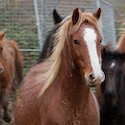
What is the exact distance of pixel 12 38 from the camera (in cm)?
888

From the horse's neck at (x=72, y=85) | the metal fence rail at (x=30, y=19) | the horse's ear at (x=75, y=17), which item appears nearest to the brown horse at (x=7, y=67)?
the metal fence rail at (x=30, y=19)

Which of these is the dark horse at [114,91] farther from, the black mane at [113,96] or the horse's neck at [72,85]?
the horse's neck at [72,85]

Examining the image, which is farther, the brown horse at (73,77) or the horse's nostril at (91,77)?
the brown horse at (73,77)

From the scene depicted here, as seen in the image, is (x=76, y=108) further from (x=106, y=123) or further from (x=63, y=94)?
(x=106, y=123)

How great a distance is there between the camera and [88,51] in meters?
3.08

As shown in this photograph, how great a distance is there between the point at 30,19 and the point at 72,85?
226 inches

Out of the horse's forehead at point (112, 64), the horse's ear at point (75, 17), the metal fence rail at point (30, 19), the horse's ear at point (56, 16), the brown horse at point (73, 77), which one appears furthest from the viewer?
the metal fence rail at point (30, 19)

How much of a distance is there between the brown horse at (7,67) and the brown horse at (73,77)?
2.66m

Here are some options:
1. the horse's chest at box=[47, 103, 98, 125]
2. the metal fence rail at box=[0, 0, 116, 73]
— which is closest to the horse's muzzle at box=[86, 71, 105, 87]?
the horse's chest at box=[47, 103, 98, 125]

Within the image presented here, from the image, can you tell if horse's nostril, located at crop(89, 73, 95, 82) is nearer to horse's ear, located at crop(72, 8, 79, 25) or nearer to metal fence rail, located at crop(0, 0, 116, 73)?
horse's ear, located at crop(72, 8, 79, 25)

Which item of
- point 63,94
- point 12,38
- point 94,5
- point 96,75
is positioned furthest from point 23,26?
point 96,75

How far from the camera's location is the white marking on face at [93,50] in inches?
116

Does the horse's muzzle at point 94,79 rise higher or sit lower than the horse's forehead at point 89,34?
lower

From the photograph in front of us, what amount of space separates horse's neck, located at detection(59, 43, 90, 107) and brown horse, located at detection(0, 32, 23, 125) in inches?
111
